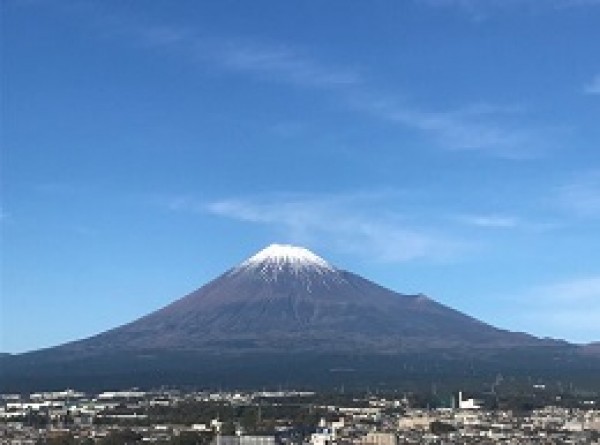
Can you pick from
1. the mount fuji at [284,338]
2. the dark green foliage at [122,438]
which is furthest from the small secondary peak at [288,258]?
the dark green foliage at [122,438]

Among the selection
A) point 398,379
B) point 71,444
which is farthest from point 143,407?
point 398,379

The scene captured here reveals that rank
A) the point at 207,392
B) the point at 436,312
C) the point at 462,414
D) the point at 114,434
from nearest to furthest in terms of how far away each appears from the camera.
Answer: the point at 114,434 < the point at 462,414 < the point at 207,392 < the point at 436,312

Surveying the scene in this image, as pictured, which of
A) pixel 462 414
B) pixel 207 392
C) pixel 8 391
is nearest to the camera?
pixel 462 414

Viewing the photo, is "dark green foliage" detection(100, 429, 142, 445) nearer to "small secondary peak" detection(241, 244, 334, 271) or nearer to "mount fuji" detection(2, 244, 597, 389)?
"mount fuji" detection(2, 244, 597, 389)

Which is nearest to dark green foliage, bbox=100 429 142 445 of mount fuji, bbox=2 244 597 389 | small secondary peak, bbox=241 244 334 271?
mount fuji, bbox=2 244 597 389

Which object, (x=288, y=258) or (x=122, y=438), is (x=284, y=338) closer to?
(x=288, y=258)

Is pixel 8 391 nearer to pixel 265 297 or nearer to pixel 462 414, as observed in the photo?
pixel 462 414

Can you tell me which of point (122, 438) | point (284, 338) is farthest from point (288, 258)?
point (122, 438)
